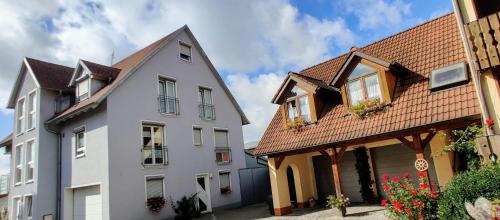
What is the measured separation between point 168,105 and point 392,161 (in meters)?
11.4

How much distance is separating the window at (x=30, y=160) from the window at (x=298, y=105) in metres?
14.2

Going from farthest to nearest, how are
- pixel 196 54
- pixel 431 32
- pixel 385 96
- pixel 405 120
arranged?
pixel 196 54 → pixel 431 32 → pixel 385 96 → pixel 405 120

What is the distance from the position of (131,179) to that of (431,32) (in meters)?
14.2

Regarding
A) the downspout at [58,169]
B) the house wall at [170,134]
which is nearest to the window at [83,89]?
the downspout at [58,169]

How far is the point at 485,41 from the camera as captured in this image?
8.76 m

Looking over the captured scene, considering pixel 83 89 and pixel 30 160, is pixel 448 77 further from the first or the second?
pixel 30 160

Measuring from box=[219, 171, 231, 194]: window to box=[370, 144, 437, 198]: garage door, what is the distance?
9.36m

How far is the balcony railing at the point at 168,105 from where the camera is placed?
19078 mm

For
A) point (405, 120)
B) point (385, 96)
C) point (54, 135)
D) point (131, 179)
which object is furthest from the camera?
point (54, 135)

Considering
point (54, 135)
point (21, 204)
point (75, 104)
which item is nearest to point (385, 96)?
point (75, 104)

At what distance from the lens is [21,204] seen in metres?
19.8

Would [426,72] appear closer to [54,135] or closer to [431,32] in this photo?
[431,32]

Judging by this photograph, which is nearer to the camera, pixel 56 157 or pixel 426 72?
pixel 426 72

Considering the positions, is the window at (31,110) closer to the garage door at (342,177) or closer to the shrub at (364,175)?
the garage door at (342,177)
